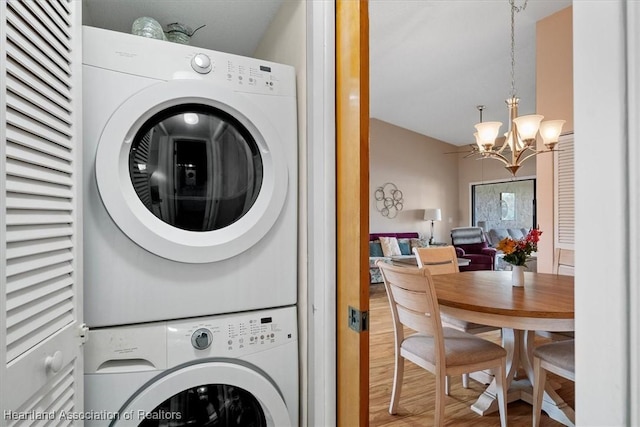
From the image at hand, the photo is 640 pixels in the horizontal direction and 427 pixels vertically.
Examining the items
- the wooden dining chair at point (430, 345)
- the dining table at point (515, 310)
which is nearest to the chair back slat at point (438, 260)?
the dining table at point (515, 310)

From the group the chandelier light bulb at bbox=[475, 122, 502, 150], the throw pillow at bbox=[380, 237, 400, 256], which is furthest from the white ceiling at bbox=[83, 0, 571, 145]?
the throw pillow at bbox=[380, 237, 400, 256]

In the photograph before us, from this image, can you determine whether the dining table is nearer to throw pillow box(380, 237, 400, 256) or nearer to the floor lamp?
throw pillow box(380, 237, 400, 256)

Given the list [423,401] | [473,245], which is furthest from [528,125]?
[473,245]

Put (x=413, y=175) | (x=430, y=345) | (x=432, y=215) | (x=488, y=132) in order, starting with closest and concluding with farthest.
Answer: (x=430, y=345), (x=488, y=132), (x=432, y=215), (x=413, y=175)

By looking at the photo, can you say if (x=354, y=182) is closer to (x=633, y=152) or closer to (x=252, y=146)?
(x=252, y=146)

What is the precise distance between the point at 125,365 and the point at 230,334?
0.98 ft

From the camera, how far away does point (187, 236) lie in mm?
1019

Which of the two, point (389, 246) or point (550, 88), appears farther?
point (389, 246)

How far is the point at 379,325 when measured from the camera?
3777mm

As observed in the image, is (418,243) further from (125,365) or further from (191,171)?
(125,365)

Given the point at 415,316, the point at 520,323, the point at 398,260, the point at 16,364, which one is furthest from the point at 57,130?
the point at 398,260

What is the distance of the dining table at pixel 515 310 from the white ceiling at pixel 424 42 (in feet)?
5.85

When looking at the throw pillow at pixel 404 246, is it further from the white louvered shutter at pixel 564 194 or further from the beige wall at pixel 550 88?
the white louvered shutter at pixel 564 194

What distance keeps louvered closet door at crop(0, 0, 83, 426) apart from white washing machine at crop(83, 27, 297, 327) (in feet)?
0.23
